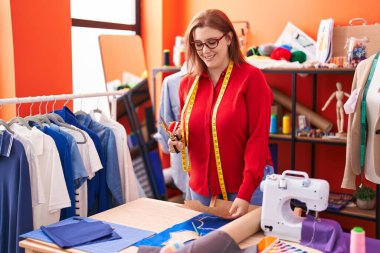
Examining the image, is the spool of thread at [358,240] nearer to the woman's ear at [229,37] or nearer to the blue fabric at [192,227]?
the blue fabric at [192,227]

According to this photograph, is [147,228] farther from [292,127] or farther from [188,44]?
[292,127]

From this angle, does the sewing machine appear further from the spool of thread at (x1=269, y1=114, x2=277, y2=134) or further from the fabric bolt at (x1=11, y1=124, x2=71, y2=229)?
the spool of thread at (x1=269, y1=114, x2=277, y2=134)

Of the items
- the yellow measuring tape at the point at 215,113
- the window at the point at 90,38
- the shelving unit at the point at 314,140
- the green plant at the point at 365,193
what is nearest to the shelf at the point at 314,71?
the shelving unit at the point at 314,140

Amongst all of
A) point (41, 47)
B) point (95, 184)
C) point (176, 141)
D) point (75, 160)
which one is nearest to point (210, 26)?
point (176, 141)

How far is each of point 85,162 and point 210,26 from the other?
966 millimetres

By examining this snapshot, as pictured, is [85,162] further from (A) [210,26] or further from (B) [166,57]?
(B) [166,57]

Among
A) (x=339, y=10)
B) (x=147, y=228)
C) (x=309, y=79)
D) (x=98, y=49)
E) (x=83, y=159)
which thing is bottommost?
(x=147, y=228)

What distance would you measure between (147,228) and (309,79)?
8.76ft

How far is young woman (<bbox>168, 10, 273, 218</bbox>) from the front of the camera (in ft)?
7.25

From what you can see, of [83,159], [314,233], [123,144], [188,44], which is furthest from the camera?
[123,144]

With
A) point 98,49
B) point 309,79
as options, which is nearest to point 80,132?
point 98,49

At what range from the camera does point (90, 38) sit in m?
4.38

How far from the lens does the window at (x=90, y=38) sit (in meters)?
4.20

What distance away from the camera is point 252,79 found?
7.31 feet
